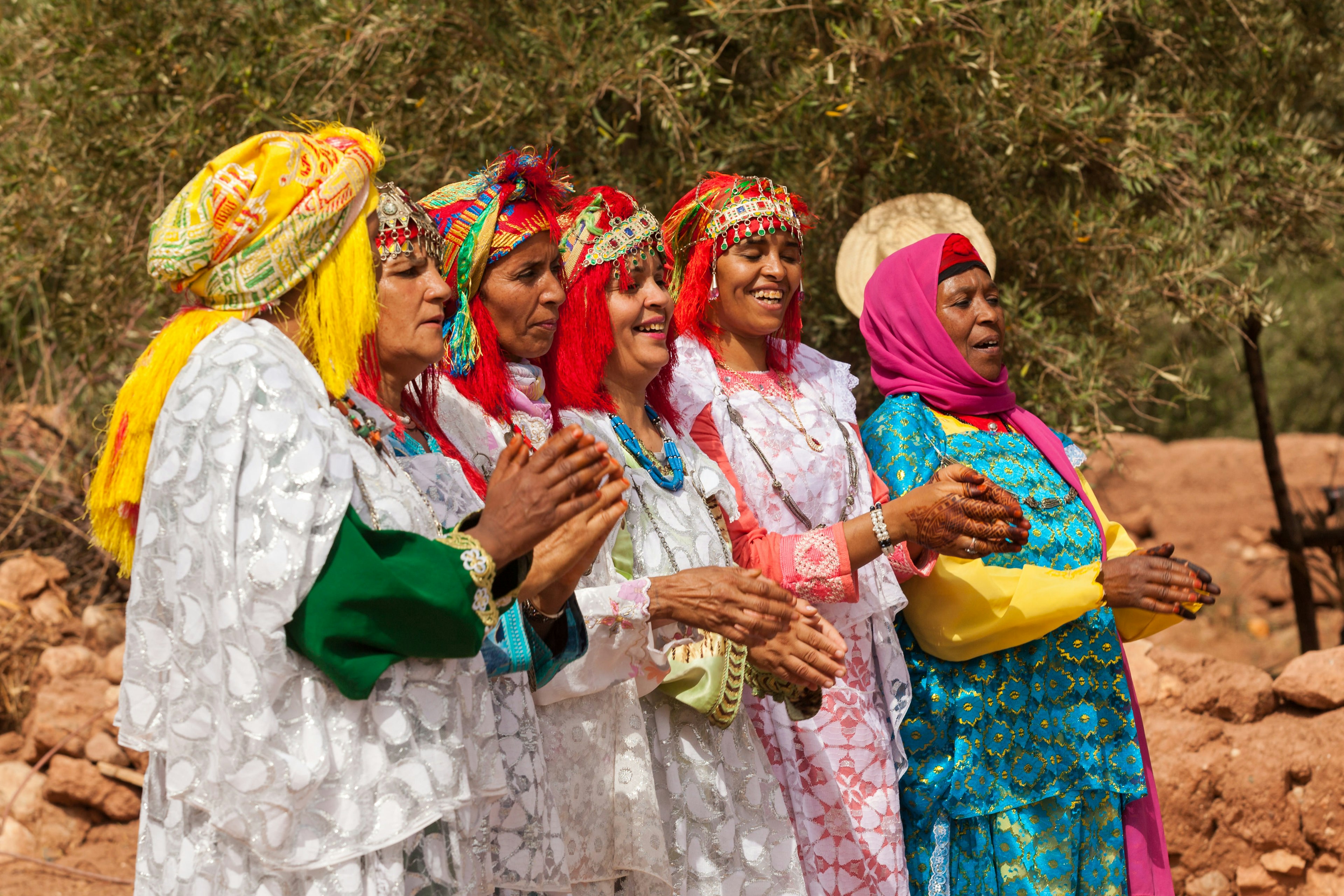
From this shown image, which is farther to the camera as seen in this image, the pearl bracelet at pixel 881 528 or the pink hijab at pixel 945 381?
the pink hijab at pixel 945 381

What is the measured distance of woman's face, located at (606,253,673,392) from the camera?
311 centimetres

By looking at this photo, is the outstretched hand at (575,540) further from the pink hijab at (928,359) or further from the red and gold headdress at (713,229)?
the pink hijab at (928,359)

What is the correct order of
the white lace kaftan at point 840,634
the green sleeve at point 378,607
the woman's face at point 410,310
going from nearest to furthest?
the green sleeve at point 378,607, the woman's face at point 410,310, the white lace kaftan at point 840,634

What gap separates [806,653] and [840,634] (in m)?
0.72

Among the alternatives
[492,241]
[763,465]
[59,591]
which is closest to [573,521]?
[492,241]

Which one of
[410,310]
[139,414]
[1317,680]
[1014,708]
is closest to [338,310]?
[410,310]

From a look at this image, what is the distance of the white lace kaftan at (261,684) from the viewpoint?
189 cm

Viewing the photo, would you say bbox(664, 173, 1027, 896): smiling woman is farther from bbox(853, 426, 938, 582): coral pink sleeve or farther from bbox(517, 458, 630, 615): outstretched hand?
bbox(517, 458, 630, 615): outstretched hand

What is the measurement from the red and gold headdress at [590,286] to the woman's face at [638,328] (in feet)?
0.06

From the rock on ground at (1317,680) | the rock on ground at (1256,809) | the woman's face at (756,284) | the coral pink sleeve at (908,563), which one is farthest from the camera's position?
the rock on ground at (1317,680)

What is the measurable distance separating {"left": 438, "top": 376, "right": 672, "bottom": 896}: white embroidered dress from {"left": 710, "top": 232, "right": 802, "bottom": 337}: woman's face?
3.23 ft

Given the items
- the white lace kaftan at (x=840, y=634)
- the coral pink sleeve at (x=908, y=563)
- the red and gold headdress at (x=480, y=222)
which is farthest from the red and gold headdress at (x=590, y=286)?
the coral pink sleeve at (x=908, y=563)

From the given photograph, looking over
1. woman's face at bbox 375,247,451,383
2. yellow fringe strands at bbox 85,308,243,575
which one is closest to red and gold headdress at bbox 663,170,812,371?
woman's face at bbox 375,247,451,383

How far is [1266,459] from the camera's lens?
681 centimetres
